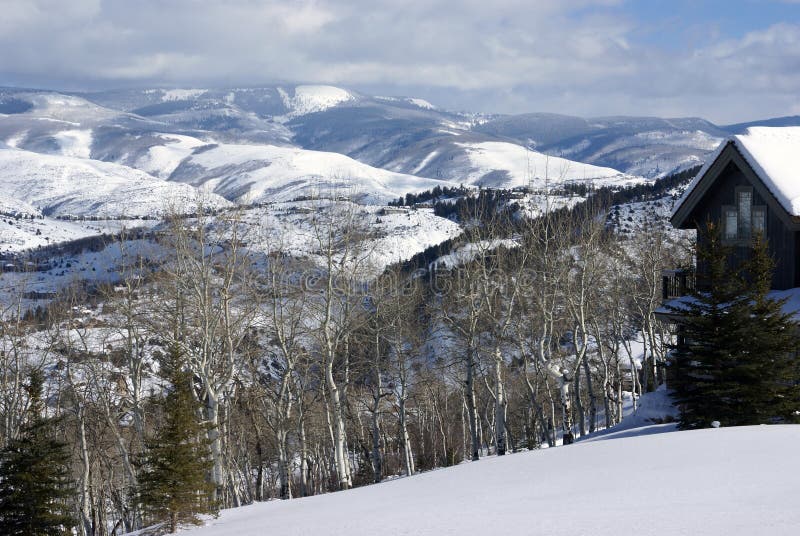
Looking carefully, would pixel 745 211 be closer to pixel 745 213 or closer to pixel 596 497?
pixel 745 213

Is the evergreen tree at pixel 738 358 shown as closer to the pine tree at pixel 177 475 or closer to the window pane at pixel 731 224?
the window pane at pixel 731 224

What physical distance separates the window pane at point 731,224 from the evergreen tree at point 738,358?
6.19 metres

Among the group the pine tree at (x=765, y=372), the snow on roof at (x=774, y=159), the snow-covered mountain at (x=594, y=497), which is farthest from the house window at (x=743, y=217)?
the snow-covered mountain at (x=594, y=497)

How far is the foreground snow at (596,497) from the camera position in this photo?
32.0ft

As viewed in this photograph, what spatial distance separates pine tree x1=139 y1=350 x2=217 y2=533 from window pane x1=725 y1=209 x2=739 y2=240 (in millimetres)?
19764

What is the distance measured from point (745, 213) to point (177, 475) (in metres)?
21.1

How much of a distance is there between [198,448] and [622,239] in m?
66.0

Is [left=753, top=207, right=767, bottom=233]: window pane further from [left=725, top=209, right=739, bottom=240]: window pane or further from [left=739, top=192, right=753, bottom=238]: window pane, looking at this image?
[left=725, top=209, right=739, bottom=240]: window pane

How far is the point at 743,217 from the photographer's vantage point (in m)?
26.4

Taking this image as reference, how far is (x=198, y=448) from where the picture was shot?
18.4m

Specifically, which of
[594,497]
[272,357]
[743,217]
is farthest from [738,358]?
[272,357]

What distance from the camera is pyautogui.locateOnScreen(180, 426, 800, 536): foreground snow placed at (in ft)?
32.0

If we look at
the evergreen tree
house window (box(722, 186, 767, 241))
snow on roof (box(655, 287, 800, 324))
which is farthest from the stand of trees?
the evergreen tree

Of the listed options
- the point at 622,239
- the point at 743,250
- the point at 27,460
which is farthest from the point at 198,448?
the point at 622,239
